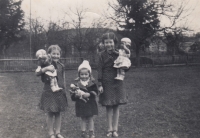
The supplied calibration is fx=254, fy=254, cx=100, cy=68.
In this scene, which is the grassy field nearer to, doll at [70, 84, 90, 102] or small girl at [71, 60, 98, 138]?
small girl at [71, 60, 98, 138]

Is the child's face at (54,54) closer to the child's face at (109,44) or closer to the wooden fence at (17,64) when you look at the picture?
the child's face at (109,44)

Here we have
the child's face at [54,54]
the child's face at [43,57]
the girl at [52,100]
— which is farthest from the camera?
the child's face at [54,54]

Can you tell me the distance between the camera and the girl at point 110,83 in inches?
165

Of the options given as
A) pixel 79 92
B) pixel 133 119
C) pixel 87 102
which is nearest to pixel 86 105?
pixel 87 102

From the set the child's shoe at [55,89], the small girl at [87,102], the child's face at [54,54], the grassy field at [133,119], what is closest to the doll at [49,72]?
the child's shoe at [55,89]

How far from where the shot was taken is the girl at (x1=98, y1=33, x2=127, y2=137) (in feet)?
13.7

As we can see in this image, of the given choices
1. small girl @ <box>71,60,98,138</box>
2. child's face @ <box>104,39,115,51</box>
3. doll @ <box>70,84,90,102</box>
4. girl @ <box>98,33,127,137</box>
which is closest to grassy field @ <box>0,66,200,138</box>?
small girl @ <box>71,60,98,138</box>

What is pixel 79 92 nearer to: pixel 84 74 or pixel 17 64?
pixel 84 74

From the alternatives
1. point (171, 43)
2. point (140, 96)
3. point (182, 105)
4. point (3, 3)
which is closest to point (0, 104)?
point (140, 96)

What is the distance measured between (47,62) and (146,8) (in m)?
20.2

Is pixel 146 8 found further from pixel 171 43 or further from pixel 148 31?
pixel 171 43

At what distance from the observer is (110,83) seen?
4215mm

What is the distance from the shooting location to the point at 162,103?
21.6 ft

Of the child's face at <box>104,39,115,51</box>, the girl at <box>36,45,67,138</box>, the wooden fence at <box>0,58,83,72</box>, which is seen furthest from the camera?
the wooden fence at <box>0,58,83,72</box>
